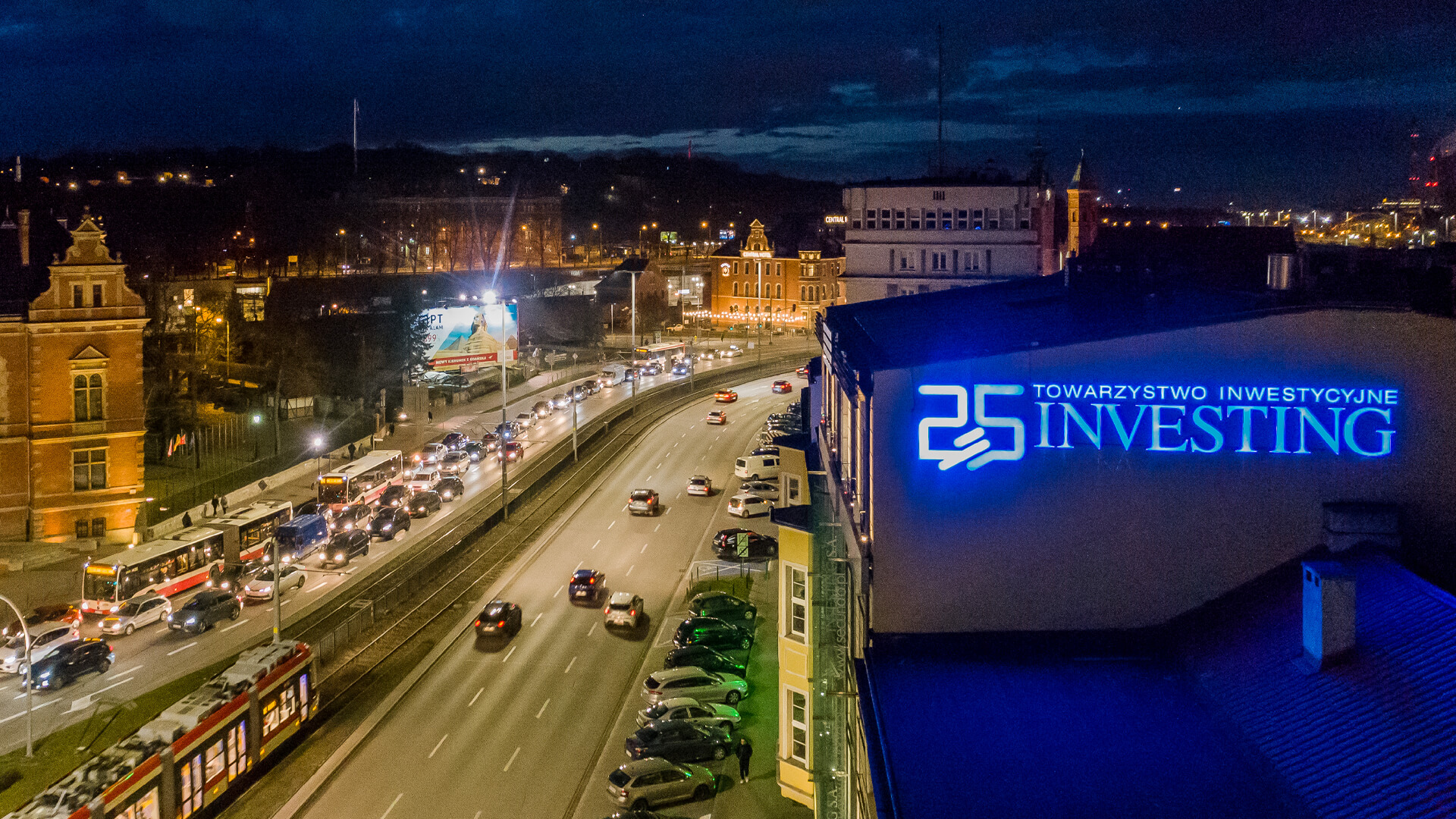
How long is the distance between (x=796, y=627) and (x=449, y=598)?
11.8 m

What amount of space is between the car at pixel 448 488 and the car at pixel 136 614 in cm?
1153

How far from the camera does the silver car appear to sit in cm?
1555

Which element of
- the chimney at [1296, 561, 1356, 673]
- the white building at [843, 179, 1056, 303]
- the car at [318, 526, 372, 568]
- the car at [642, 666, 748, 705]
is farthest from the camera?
the white building at [843, 179, 1056, 303]

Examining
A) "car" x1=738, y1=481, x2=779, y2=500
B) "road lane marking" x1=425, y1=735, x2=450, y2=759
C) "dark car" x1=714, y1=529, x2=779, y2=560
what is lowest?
"road lane marking" x1=425, y1=735, x2=450, y2=759

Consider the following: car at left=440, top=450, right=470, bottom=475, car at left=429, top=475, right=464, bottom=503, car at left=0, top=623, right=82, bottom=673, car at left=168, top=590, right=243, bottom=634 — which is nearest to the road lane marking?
car at left=0, top=623, right=82, bottom=673

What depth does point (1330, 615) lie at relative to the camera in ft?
30.9

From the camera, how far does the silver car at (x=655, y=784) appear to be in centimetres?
1555

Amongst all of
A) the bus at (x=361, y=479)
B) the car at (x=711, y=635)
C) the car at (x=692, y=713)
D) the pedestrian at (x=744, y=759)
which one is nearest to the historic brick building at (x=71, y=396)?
the bus at (x=361, y=479)

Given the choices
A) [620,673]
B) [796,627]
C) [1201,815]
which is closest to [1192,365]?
[1201,815]

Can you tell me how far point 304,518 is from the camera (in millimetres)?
29969

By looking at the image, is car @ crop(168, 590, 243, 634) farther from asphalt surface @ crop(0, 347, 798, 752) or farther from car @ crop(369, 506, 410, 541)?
car @ crop(369, 506, 410, 541)

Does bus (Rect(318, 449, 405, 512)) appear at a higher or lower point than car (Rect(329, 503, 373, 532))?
higher

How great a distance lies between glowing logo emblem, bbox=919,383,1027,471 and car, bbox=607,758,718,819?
6.67 metres

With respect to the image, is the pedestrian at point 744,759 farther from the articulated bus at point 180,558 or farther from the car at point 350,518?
the car at point 350,518
